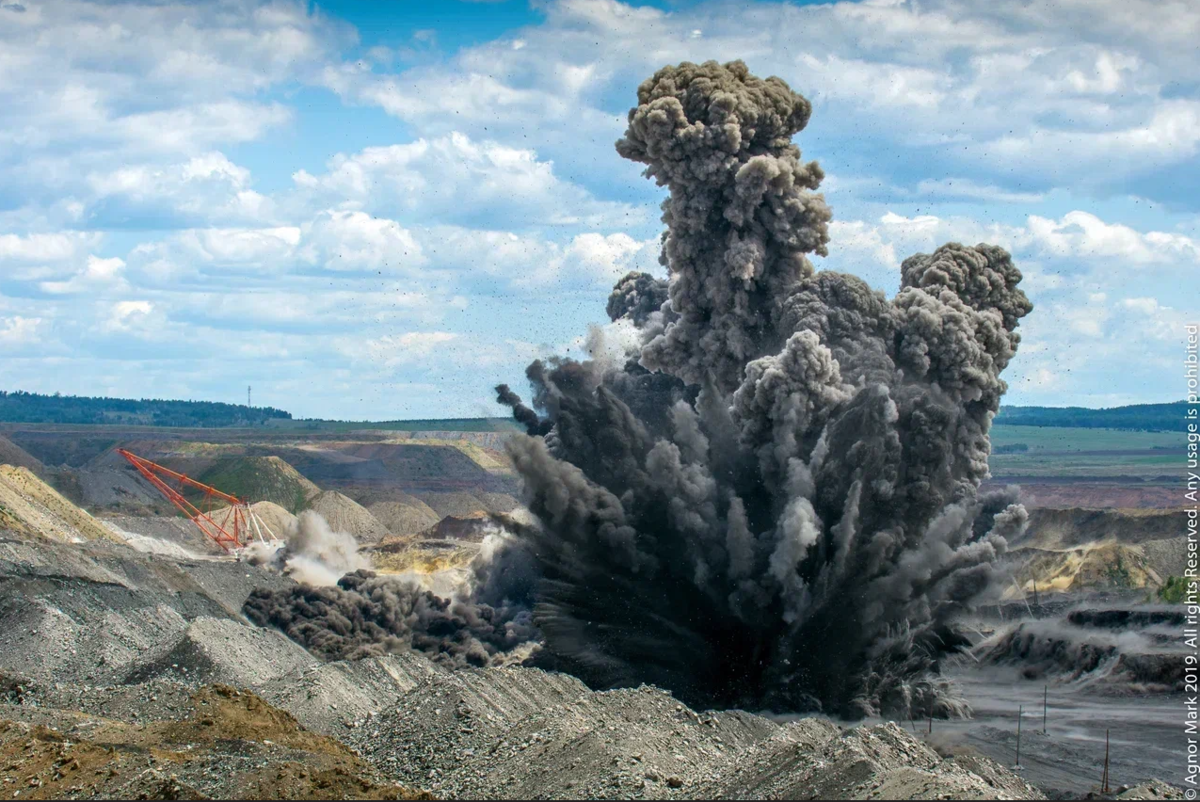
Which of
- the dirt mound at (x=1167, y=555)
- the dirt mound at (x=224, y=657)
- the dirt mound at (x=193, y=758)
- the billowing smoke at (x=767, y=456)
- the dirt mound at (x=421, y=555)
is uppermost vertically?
the billowing smoke at (x=767, y=456)

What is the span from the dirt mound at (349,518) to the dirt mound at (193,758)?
106 metres

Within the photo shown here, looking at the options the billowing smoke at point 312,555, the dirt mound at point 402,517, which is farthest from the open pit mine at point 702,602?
the dirt mound at point 402,517

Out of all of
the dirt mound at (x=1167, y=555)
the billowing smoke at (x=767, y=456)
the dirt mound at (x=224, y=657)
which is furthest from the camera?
the dirt mound at (x=1167, y=555)

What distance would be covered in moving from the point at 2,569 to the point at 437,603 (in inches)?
981

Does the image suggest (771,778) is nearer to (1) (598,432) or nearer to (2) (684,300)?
(1) (598,432)

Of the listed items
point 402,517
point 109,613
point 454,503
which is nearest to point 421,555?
point 402,517

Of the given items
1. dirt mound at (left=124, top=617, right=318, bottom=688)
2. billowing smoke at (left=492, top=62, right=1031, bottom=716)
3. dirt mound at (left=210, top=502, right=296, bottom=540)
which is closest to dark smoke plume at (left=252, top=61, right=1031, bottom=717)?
billowing smoke at (left=492, top=62, right=1031, bottom=716)

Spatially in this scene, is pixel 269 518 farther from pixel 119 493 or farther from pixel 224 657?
pixel 224 657

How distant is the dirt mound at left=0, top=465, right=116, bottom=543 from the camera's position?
105 m

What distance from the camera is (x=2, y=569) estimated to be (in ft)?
264

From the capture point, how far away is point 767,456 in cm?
7425

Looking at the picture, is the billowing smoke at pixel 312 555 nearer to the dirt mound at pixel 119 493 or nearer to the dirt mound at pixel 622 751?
the dirt mound at pixel 119 493

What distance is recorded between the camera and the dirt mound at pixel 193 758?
37.4 metres

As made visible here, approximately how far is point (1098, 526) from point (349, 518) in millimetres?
76432
